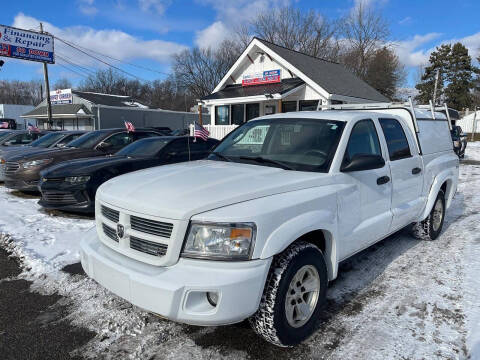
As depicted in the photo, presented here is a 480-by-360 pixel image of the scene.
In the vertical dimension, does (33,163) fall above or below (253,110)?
below

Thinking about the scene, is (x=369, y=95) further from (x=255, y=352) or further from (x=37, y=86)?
(x=37, y=86)

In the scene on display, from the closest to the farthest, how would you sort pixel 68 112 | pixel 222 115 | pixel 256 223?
pixel 256 223, pixel 222 115, pixel 68 112

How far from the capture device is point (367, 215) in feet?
11.0

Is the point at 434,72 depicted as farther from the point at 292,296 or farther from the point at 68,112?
the point at 292,296

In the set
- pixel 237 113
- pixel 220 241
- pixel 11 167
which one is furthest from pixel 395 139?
pixel 237 113

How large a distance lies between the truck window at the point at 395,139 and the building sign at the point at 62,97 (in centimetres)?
4132

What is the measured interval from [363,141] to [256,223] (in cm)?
189

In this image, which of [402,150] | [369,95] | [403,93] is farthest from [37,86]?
[402,150]

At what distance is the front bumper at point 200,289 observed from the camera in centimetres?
211

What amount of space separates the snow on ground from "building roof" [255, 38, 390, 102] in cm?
1240

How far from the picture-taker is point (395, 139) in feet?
13.3

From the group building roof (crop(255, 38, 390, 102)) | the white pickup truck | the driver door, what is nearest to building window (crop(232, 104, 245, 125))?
building roof (crop(255, 38, 390, 102))

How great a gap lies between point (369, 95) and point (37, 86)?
9423 cm

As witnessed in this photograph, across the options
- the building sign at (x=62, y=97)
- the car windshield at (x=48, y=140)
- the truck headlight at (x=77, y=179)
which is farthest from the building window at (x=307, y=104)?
the building sign at (x=62, y=97)
